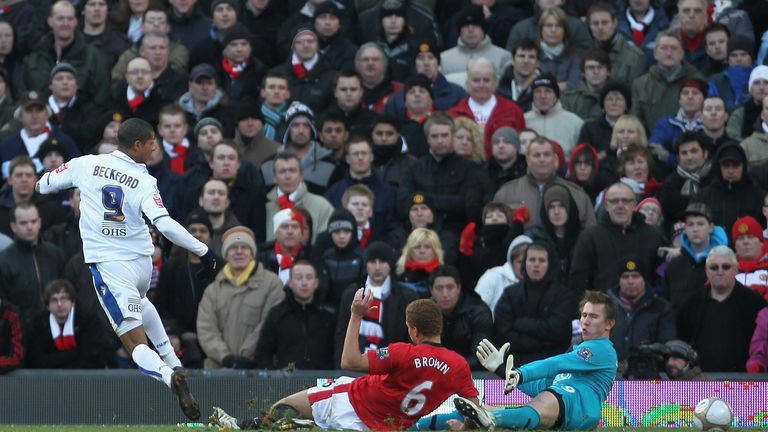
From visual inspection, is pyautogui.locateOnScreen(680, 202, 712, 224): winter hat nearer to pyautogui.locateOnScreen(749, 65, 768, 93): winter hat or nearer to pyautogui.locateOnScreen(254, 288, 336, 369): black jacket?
pyautogui.locateOnScreen(749, 65, 768, 93): winter hat

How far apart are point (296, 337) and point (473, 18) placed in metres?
5.83

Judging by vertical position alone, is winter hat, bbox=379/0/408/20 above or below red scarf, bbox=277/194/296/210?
above

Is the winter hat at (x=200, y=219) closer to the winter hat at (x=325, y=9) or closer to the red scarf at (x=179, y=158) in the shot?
the red scarf at (x=179, y=158)

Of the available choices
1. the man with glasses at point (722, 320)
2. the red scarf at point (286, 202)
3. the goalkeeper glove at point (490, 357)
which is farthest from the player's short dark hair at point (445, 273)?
the goalkeeper glove at point (490, 357)

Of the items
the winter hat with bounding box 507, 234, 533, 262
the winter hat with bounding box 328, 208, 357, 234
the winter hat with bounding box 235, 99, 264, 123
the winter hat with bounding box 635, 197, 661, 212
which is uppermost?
the winter hat with bounding box 235, 99, 264, 123

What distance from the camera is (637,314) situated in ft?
50.4

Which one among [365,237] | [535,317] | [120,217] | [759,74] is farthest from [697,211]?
[120,217]

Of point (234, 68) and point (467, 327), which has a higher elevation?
point (234, 68)

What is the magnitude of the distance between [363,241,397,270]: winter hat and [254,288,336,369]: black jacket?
26.5 inches

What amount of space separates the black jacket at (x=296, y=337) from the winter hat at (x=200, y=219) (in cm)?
147

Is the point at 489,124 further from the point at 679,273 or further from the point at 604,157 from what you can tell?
the point at 679,273

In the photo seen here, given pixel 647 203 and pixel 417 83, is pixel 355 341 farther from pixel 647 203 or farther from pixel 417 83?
pixel 417 83

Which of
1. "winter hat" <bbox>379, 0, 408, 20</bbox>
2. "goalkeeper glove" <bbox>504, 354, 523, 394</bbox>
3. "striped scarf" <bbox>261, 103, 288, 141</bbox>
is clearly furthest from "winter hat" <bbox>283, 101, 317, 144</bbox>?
"goalkeeper glove" <bbox>504, 354, 523, 394</bbox>

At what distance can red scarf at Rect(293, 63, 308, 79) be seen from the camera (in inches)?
766
